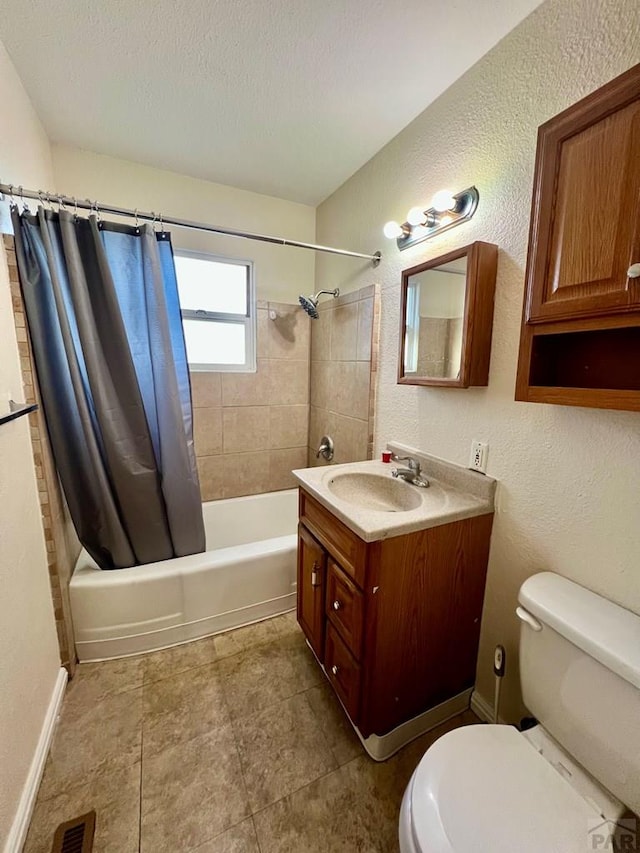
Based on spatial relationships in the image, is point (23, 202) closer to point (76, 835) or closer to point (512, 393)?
point (512, 393)

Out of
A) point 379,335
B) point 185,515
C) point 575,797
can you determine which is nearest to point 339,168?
point 379,335

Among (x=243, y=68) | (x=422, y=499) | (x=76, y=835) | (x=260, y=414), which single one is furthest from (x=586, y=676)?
(x=243, y=68)

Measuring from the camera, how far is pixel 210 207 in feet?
6.82

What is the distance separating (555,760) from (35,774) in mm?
1539

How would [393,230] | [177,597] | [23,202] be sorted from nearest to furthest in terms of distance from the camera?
[23,202]
[393,230]
[177,597]

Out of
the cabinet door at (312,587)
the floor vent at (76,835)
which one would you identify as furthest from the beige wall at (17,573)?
the cabinet door at (312,587)

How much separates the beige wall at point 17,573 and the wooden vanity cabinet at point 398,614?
969mm

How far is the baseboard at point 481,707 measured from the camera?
4.24ft

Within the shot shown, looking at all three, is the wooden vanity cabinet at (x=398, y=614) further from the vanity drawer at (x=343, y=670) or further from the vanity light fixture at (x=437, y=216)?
the vanity light fixture at (x=437, y=216)

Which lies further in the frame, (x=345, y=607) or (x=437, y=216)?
(x=437, y=216)

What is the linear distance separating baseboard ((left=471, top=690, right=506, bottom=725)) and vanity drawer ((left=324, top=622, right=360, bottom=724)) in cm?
53

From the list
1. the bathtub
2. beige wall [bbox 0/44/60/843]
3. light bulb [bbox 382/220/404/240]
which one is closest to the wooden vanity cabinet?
the bathtub

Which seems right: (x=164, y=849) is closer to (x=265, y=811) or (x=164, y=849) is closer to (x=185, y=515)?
(x=265, y=811)

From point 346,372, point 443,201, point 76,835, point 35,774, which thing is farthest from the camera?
point 346,372
